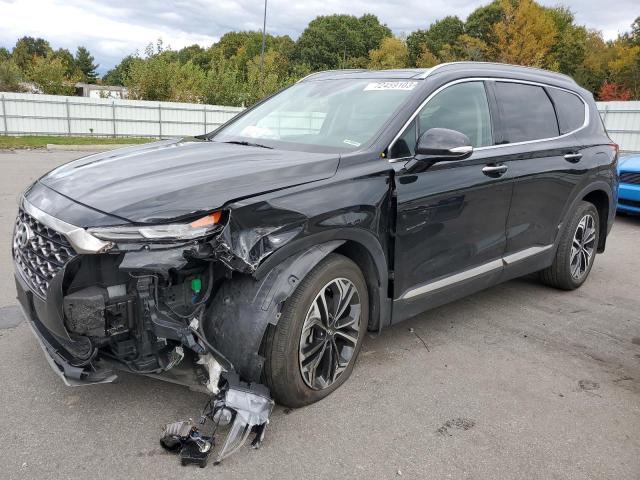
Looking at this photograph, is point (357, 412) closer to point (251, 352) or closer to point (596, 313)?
point (251, 352)

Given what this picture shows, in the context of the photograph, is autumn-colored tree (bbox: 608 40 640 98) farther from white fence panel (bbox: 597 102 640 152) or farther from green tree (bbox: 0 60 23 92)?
green tree (bbox: 0 60 23 92)

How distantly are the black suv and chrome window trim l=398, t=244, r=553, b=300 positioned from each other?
15mm

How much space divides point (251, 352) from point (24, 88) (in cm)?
3595

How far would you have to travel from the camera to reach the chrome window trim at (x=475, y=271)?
139 inches

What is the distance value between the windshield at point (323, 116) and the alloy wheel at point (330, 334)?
2.81ft

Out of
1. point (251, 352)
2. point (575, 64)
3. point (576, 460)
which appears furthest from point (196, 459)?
point (575, 64)

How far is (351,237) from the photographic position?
3016mm

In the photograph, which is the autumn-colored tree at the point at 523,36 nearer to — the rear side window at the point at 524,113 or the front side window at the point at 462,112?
the rear side window at the point at 524,113

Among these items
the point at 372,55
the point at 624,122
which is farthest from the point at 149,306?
the point at 372,55

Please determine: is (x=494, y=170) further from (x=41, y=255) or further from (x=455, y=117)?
(x=41, y=255)

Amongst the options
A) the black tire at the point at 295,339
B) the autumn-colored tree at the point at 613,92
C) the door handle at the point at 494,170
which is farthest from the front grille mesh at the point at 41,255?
the autumn-colored tree at the point at 613,92

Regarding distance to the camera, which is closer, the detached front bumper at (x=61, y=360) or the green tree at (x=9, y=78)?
the detached front bumper at (x=61, y=360)

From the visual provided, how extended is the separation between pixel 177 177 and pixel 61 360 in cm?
105

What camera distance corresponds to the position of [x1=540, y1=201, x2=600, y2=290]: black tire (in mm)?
4891
